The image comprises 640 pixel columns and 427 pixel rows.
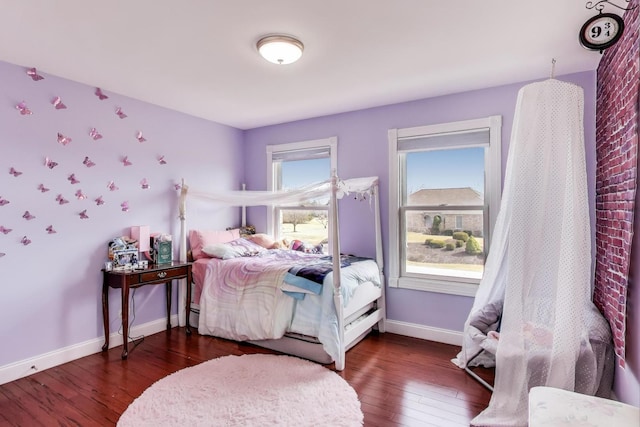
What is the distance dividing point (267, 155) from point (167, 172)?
135cm

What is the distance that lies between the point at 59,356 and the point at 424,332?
338 centimetres

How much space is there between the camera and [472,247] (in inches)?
139

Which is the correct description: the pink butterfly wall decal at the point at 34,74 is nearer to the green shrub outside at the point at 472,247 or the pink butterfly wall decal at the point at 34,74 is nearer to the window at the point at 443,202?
the window at the point at 443,202

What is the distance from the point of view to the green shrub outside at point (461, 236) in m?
3.56

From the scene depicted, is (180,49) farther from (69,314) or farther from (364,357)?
(364,357)

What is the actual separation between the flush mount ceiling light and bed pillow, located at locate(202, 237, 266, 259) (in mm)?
2121

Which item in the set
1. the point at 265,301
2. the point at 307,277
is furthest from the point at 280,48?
the point at 265,301

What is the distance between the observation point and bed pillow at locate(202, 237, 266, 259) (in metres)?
3.83

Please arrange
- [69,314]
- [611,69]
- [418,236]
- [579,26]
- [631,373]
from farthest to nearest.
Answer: [418,236], [69,314], [611,69], [579,26], [631,373]

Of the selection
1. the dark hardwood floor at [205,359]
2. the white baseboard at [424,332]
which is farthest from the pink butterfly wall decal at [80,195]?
the white baseboard at [424,332]

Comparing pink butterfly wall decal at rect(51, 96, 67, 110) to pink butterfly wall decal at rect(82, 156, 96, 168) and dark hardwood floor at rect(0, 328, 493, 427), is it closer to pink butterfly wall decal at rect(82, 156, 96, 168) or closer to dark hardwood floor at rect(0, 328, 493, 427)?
pink butterfly wall decal at rect(82, 156, 96, 168)

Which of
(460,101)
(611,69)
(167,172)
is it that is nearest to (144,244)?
(167,172)

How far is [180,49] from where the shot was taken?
251 cm

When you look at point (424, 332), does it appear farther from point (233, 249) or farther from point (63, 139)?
point (63, 139)
